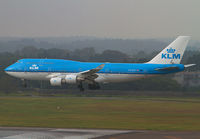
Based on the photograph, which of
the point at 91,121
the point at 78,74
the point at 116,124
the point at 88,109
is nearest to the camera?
the point at 116,124

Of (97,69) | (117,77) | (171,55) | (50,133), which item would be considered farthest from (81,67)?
(50,133)

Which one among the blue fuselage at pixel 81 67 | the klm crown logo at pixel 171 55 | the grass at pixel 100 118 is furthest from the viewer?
the klm crown logo at pixel 171 55

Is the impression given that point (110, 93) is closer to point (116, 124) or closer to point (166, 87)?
point (166, 87)

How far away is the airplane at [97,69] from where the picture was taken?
67.9 meters

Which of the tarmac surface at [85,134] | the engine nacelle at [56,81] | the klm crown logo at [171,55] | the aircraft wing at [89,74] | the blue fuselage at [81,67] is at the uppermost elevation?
the klm crown logo at [171,55]

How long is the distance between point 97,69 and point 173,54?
1428 centimetres

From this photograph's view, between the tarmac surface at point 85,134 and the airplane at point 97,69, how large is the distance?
3276 cm

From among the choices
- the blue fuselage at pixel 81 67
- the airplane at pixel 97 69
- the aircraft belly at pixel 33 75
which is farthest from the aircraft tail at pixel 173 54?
the aircraft belly at pixel 33 75

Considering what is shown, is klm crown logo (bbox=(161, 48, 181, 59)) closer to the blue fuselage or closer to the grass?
the blue fuselage

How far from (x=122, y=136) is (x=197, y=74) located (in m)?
79.6

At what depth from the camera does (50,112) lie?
51875 millimetres

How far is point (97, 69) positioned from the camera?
6681 cm

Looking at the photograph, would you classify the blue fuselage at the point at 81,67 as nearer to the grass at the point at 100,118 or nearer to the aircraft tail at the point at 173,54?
the aircraft tail at the point at 173,54

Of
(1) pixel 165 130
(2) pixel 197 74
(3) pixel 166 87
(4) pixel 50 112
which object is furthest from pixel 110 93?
(1) pixel 165 130
